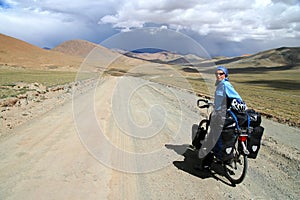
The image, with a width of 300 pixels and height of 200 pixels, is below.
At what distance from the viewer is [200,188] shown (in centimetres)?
488

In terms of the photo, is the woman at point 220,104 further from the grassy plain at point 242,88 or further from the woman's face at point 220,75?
the grassy plain at point 242,88

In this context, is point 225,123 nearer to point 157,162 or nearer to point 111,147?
point 157,162

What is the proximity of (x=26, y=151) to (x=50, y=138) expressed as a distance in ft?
3.93

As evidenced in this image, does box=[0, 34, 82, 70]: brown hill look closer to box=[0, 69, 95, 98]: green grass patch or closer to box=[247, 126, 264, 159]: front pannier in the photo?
box=[0, 69, 95, 98]: green grass patch

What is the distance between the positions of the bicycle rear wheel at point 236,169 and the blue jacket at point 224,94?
3.17 ft

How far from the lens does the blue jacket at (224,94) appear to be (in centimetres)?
502

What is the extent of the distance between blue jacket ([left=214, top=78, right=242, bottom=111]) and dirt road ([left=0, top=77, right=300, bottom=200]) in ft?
5.25

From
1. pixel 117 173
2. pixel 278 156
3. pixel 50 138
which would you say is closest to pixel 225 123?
pixel 117 173

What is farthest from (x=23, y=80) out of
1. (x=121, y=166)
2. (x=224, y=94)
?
(x=224, y=94)

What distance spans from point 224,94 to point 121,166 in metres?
2.73

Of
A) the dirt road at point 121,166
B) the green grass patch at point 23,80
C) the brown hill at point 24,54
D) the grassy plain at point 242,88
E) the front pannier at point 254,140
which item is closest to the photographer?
the dirt road at point 121,166

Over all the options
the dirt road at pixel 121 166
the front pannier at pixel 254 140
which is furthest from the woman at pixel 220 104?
the dirt road at pixel 121 166

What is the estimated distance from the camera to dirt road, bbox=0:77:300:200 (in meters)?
4.59

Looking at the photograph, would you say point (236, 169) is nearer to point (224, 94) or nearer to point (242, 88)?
point (224, 94)
